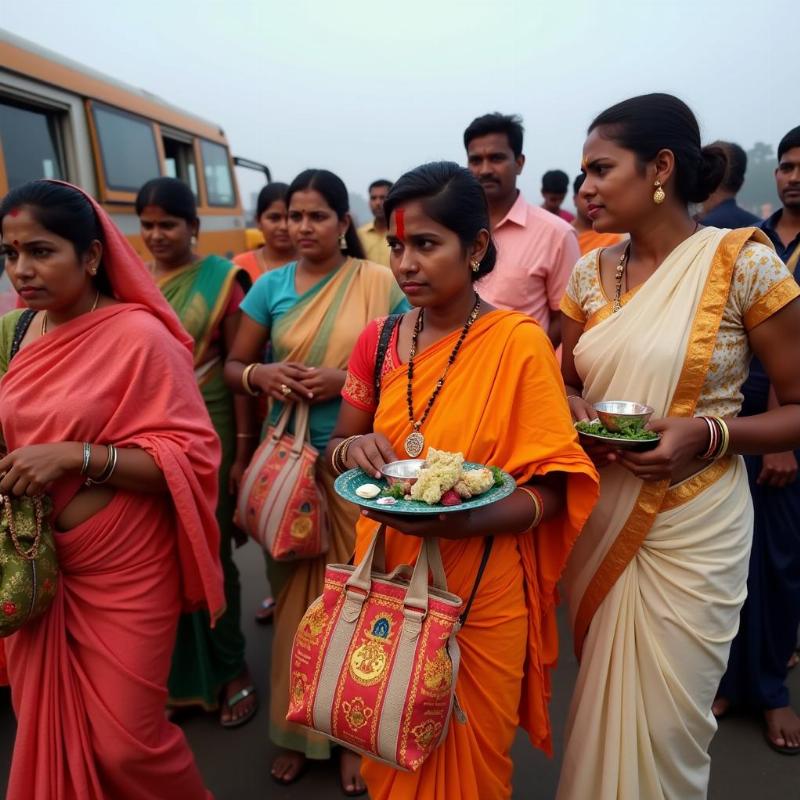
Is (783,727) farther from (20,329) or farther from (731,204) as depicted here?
(20,329)

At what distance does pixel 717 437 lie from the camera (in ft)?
6.09

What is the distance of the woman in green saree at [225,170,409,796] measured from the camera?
2.74m

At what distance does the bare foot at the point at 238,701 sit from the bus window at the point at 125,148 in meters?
5.30

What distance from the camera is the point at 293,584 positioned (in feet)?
9.36

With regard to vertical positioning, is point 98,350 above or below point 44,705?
above

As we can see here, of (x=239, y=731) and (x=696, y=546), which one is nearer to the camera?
(x=696, y=546)

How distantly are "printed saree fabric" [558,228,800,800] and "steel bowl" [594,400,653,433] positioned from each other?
0.07 m

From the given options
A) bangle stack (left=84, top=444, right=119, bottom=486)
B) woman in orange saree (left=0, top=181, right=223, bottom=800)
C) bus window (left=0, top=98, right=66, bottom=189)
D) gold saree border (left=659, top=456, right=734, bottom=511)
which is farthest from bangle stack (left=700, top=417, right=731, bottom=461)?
bus window (left=0, top=98, right=66, bottom=189)

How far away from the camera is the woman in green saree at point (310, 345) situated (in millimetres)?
2738

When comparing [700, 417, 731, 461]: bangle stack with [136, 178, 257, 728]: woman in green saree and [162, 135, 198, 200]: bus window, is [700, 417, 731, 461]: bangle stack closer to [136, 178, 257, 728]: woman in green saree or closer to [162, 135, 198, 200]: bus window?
[136, 178, 257, 728]: woman in green saree

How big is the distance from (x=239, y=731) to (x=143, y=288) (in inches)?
82.0

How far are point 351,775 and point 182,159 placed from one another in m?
8.78

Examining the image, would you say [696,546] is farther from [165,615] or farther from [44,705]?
[44,705]

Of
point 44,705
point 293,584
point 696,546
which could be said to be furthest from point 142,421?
point 696,546
